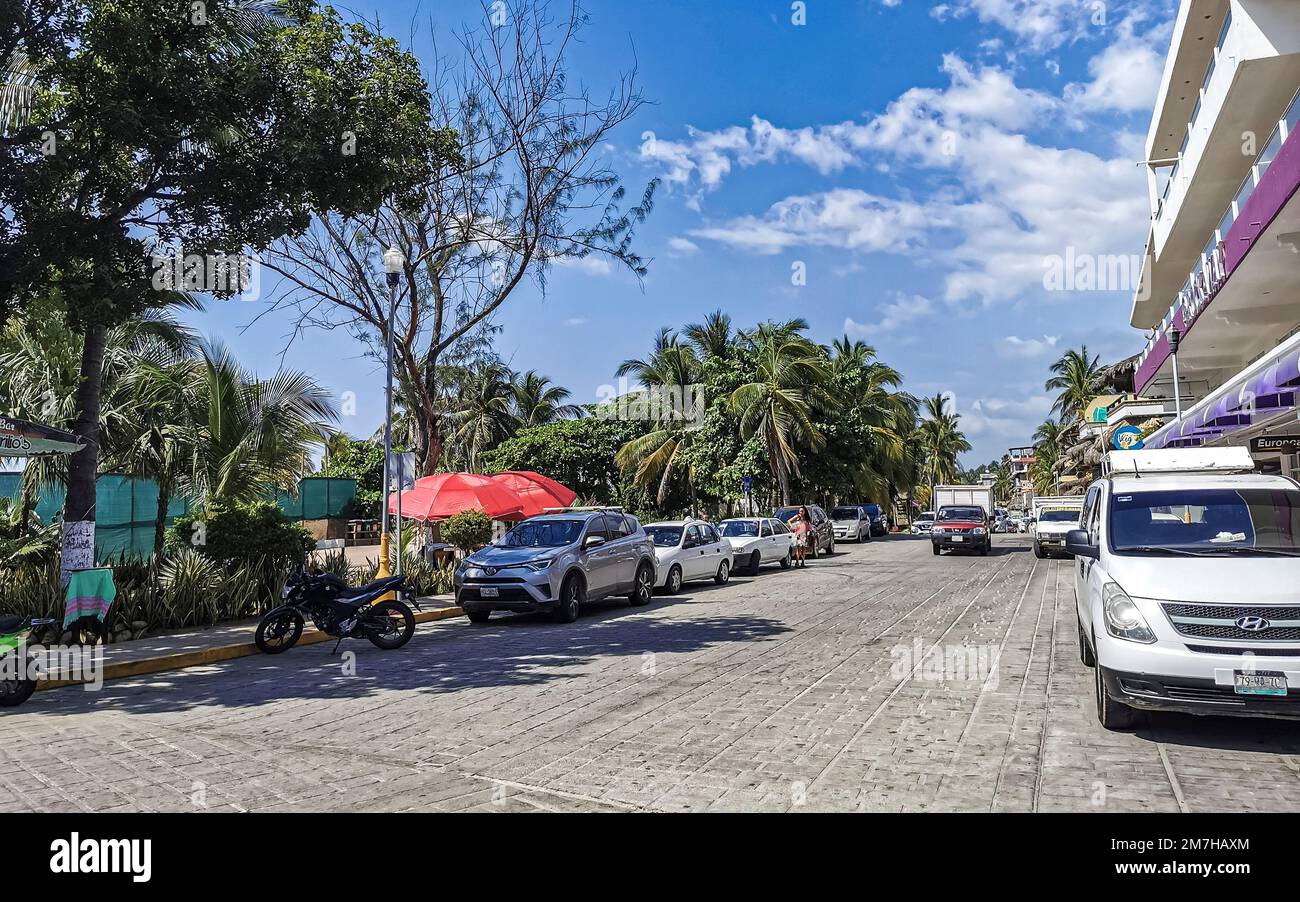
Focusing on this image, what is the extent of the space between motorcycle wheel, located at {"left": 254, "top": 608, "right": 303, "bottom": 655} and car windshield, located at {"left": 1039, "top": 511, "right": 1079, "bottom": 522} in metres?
24.6

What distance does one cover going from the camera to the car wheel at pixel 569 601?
530 inches

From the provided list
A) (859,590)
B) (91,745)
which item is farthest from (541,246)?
(91,745)

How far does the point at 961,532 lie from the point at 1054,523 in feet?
10.9

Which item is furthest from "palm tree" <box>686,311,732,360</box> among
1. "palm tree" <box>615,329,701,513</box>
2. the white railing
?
the white railing

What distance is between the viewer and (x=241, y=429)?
15.2 meters

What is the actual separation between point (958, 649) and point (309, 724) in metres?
7.19

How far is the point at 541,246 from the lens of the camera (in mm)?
18328

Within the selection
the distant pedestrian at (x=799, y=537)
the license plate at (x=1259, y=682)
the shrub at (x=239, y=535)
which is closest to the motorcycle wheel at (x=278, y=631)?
the shrub at (x=239, y=535)

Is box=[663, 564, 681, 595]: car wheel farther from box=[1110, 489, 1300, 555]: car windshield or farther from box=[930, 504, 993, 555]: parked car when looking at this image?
box=[930, 504, 993, 555]: parked car

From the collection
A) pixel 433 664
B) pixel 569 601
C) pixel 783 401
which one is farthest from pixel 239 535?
pixel 783 401

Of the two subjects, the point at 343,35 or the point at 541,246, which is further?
the point at 541,246

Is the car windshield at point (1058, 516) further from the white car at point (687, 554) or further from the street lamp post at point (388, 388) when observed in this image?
the street lamp post at point (388, 388)

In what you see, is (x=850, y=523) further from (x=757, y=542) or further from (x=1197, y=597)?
(x=1197, y=597)
